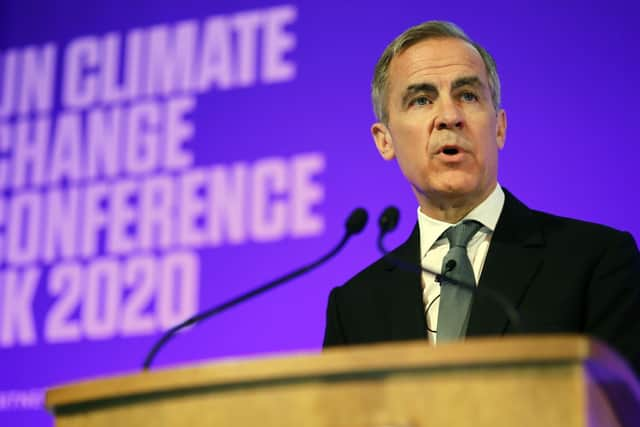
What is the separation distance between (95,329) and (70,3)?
1.36 meters

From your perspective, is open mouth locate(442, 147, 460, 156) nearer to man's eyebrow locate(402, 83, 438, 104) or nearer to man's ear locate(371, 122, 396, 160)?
man's eyebrow locate(402, 83, 438, 104)

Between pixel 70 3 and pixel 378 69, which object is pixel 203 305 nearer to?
pixel 378 69

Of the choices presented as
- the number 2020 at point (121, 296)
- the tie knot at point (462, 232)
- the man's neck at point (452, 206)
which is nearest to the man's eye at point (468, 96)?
the man's neck at point (452, 206)

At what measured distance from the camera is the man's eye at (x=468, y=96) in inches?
104

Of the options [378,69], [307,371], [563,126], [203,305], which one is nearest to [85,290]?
[203,305]

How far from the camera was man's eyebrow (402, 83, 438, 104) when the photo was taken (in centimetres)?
263

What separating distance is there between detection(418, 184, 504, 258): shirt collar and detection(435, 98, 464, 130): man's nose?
0.19 metres

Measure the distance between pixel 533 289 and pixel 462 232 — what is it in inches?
9.3

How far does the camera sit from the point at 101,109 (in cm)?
399

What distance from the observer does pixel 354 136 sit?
3592 millimetres

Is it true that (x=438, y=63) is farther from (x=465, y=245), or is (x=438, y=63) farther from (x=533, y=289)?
(x=533, y=289)

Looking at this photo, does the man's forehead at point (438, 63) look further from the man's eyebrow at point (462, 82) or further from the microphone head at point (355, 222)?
the microphone head at point (355, 222)

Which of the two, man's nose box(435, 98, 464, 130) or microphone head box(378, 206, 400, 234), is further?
man's nose box(435, 98, 464, 130)

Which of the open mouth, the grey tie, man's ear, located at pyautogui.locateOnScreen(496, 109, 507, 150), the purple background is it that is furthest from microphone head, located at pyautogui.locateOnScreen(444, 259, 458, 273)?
the purple background
